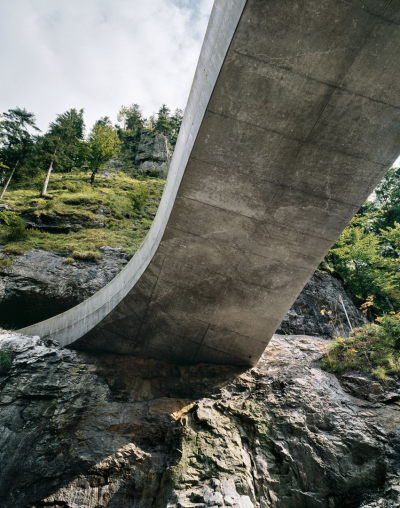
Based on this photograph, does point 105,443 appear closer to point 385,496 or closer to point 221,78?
point 385,496

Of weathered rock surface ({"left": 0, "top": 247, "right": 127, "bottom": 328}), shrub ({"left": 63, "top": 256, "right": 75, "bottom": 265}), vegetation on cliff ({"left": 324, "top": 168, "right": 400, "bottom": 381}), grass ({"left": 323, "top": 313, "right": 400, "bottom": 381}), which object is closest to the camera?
grass ({"left": 323, "top": 313, "right": 400, "bottom": 381})

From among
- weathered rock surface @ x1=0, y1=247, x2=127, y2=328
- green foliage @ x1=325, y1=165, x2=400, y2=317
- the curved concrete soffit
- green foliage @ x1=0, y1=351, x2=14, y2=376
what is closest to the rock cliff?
weathered rock surface @ x1=0, y1=247, x2=127, y2=328

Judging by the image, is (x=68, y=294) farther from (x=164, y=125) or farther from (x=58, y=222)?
(x=164, y=125)

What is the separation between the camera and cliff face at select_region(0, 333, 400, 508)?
4078 millimetres

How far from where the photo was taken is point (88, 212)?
1834 cm

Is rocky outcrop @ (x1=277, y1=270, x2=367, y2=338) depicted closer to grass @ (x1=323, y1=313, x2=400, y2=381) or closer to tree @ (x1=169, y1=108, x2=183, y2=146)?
grass @ (x1=323, y1=313, x2=400, y2=381)

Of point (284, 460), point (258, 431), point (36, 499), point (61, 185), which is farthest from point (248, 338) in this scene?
point (61, 185)

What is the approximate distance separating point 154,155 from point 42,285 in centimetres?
3390

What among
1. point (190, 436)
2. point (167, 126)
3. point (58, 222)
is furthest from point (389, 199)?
point (167, 126)

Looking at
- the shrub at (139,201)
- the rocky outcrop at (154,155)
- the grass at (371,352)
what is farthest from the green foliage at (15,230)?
the rocky outcrop at (154,155)

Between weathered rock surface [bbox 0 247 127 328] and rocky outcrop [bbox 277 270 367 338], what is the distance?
7.78 metres

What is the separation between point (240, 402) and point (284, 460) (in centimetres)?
140

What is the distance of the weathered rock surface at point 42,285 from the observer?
31.7ft

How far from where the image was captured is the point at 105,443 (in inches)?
191
